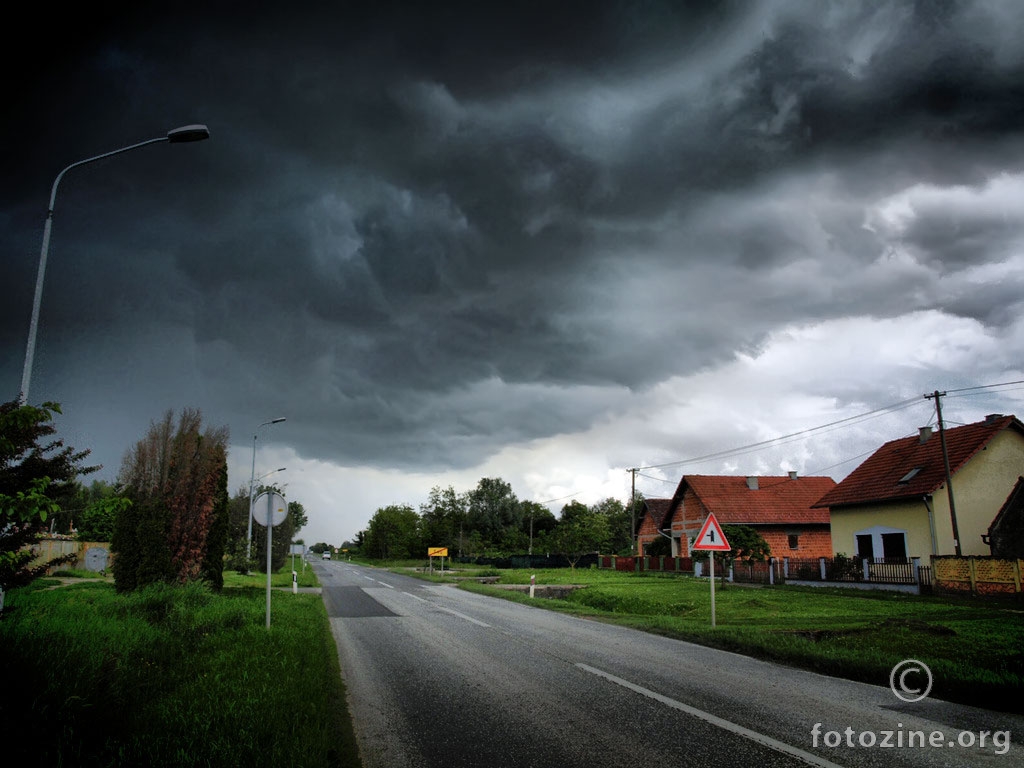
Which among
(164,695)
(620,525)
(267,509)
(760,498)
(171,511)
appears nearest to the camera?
(164,695)

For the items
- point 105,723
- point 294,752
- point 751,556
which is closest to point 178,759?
point 294,752

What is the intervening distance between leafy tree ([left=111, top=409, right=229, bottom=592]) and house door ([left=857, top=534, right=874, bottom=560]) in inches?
1117

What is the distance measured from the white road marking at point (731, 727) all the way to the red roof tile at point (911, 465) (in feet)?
83.3

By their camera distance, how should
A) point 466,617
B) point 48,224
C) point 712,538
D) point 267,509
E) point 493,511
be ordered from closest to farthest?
point 48,224 → point 267,509 → point 712,538 → point 466,617 → point 493,511

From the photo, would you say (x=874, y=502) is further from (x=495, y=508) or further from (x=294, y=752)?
(x=495, y=508)

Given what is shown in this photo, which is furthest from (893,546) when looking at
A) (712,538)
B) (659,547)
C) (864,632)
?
(659,547)

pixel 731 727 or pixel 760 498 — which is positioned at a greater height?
pixel 760 498

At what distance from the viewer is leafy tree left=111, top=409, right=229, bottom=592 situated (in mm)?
18141

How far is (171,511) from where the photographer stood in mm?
18984

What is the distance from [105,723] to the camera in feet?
17.5

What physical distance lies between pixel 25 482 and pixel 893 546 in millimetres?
32520

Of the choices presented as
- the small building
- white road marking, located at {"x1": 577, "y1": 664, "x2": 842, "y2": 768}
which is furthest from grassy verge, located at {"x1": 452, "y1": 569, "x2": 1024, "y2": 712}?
the small building

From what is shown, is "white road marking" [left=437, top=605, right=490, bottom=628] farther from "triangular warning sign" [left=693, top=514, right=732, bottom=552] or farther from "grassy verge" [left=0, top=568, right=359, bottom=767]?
"triangular warning sign" [left=693, top=514, right=732, bottom=552]

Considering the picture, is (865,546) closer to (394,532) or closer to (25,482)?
(25,482)
